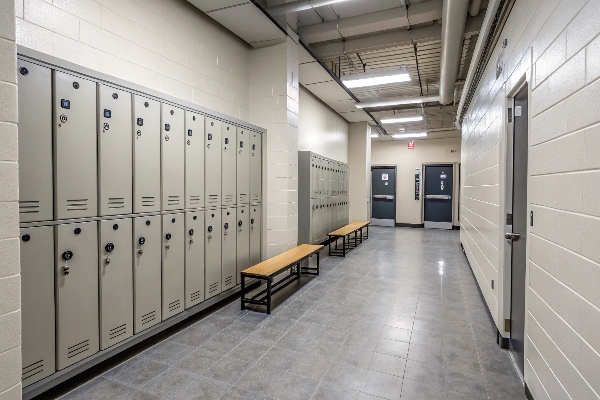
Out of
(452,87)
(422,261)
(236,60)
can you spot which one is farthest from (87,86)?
(422,261)

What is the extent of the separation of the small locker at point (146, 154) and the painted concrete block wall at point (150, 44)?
0.49 meters

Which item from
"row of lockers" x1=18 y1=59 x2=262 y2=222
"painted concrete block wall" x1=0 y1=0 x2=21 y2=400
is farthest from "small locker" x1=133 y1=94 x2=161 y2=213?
"painted concrete block wall" x1=0 y1=0 x2=21 y2=400

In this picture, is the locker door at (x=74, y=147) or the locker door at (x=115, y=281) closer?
the locker door at (x=74, y=147)

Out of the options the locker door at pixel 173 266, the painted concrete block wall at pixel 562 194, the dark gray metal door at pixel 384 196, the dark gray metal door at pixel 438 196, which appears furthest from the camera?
the dark gray metal door at pixel 384 196

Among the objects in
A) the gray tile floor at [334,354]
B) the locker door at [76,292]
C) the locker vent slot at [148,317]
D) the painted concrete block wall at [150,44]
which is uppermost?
the painted concrete block wall at [150,44]

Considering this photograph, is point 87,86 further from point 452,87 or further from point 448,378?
point 452,87

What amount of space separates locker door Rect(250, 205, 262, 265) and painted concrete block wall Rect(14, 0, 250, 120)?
4.47ft

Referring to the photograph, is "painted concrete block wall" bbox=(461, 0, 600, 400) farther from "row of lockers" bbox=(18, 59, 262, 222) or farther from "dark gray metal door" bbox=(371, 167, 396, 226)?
"dark gray metal door" bbox=(371, 167, 396, 226)

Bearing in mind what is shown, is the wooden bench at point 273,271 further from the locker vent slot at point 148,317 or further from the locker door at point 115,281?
the locker door at point 115,281

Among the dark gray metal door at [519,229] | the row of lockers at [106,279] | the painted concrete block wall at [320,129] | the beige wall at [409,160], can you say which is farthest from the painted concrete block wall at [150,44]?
the beige wall at [409,160]

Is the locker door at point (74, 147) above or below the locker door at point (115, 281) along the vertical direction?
above

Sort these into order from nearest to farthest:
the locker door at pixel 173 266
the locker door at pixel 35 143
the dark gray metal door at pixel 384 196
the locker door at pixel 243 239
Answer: the locker door at pixel 35 143
the locker door at pixel 173 266
the locker door at pixel 243 239
the dark gray metal door at pixel 384 196

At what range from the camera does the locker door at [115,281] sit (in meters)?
2.35

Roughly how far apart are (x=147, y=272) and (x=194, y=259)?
57cm
